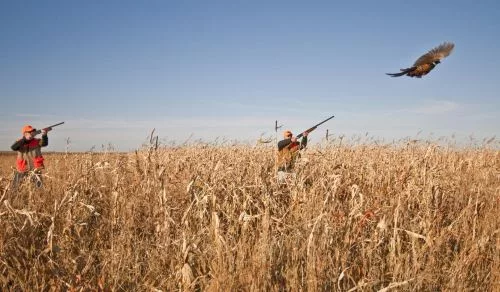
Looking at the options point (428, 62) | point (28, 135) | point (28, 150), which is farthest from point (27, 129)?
point (428, 62)

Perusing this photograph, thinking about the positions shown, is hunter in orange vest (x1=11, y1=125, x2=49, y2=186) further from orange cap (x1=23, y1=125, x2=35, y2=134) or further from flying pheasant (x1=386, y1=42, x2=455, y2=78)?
flying pheasant (x1=386, y1=42, x2=455, y2=78)

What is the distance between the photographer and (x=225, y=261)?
2.49m

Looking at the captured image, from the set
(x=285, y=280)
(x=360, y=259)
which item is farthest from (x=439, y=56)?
(x=285, y=280)

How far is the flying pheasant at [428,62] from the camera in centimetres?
641

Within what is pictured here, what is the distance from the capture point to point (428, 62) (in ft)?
21.1

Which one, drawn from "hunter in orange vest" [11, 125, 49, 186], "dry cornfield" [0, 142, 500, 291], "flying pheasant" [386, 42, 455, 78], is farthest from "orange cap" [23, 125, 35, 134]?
"flying pheasant" [386, 42, 455, 78]

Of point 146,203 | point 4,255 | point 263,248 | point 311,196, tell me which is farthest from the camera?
→ point 146,203

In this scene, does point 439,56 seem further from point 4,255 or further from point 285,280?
point 4,255

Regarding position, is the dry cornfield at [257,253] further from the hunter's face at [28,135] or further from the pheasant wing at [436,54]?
the hunter's face at [28,135]

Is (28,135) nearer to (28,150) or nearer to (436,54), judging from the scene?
(28,150)

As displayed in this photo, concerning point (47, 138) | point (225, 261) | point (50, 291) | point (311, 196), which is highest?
point (47, 138)

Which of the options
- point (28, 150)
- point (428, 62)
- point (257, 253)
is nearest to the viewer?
point (257, 253)

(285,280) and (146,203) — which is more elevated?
(146,203)

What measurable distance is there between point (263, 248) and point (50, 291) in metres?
1.57
